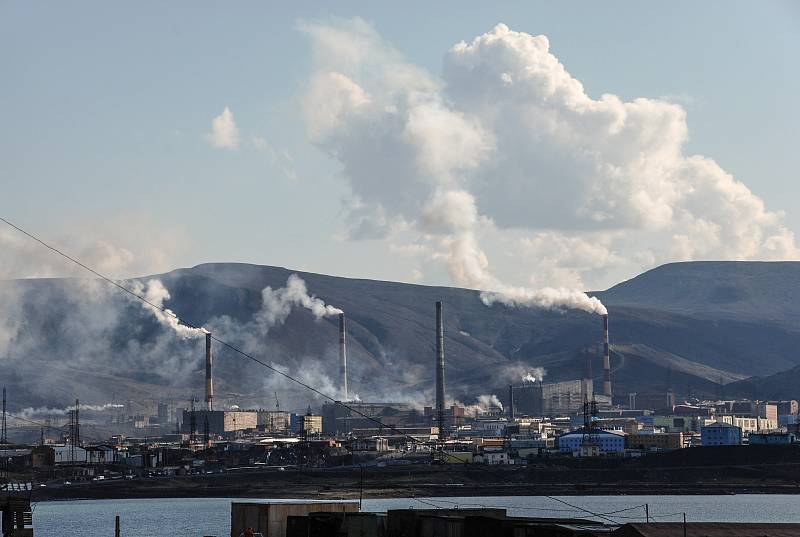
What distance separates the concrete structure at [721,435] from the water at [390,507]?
46.2m

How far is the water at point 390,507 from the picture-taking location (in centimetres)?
7688

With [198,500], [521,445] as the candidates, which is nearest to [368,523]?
[198,500]

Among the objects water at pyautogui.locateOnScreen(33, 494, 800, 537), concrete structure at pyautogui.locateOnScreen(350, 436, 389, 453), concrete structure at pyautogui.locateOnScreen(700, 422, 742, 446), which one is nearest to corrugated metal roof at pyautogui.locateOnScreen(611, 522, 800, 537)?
water at pyautogui.locateOnScreen(33, 494, 800, 537)

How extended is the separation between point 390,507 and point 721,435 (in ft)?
252

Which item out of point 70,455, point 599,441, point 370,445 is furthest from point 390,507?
point 370,445

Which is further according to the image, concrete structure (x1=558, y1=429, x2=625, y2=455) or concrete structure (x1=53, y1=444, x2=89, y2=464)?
concrete structure (x1=558, y1=429, x2=625, y2=455)

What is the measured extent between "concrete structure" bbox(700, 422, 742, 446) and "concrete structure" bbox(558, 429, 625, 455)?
9.60 meters

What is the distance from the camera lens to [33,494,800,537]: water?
7688 centimetres

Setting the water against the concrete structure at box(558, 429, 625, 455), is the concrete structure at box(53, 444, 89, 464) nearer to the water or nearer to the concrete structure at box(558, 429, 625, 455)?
the water

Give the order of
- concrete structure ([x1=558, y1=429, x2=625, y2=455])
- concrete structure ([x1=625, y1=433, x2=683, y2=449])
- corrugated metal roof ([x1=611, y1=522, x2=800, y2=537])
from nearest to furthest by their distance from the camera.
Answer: corrugated metal roof ([x1=611, y1=522, x2=800, y2=537]) < concrete structure ([x1=558, y1=429, x2=625, y2=455]) < concrete structure ([x1=625, y1=433, x2=683, y2=449])

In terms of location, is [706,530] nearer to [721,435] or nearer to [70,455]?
[70,455]

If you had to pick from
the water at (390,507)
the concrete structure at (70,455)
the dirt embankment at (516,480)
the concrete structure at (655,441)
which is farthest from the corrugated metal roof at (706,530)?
the concrete structure at (655,441)

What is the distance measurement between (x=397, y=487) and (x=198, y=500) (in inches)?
658

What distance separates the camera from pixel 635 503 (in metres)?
104
